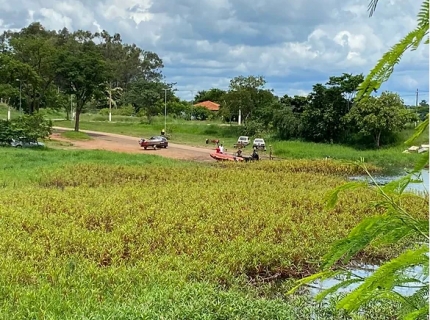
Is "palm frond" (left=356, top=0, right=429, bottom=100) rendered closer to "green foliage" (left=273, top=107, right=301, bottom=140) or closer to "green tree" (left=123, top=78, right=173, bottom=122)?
"green foliage" (left=273, top=107, right=301, bottom=140)

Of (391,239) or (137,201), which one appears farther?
(137,201)

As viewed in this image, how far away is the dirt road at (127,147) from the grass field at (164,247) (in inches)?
446

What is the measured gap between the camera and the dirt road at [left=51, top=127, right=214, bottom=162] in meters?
23.5

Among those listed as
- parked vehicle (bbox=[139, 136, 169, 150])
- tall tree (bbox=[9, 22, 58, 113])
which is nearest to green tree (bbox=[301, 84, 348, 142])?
parked vehicle (bbox=[139, 136, 169, 150])

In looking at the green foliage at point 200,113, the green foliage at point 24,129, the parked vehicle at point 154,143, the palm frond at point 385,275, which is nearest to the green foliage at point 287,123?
the parked vehicle at point 154,143

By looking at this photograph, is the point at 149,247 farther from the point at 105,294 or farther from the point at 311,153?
the point at 311,153

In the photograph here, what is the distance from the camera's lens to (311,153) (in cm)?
2388

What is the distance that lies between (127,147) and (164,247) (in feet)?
68.5

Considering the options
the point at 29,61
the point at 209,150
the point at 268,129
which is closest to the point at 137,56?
the point at 29,61

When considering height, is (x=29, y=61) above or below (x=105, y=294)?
above

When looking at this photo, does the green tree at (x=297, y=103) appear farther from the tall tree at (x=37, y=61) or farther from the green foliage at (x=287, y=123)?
the tall tree at (x=37, y=61)

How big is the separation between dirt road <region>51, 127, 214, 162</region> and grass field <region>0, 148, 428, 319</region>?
37.1ft

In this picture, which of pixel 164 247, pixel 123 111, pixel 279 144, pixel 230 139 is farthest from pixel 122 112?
pixel 164 247

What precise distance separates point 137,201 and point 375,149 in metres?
20.2
